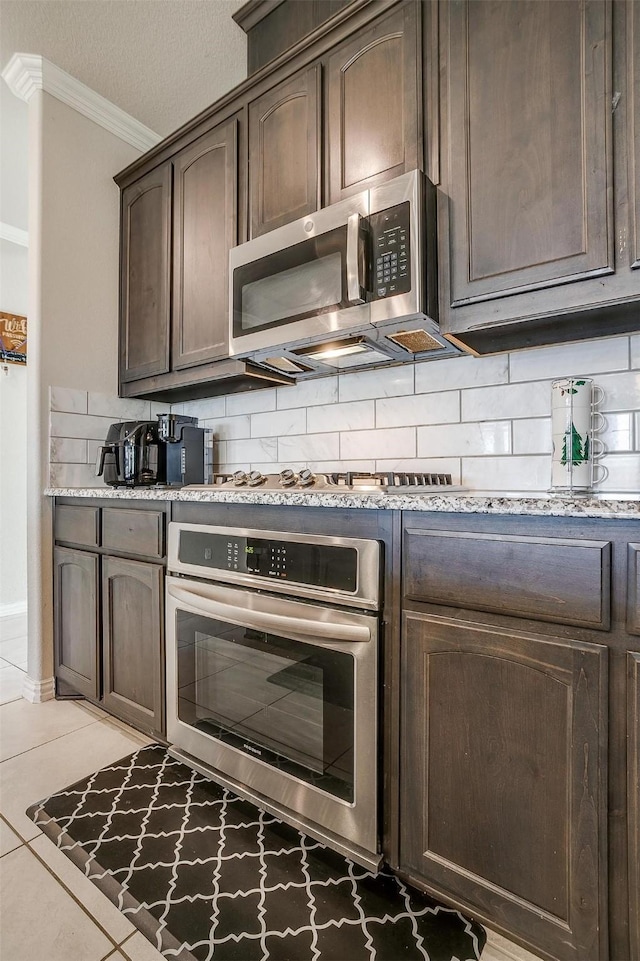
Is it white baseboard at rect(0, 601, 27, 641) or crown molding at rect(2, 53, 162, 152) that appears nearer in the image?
crown molding at rect(2, 53, 162, 152)

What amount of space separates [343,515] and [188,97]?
232 centimetres

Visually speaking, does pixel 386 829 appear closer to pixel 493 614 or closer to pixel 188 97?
pixel 493 614

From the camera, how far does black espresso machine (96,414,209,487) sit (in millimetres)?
2105

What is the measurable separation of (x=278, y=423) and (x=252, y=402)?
205mm

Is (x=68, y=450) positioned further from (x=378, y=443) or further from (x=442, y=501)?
(x=442, y=501)

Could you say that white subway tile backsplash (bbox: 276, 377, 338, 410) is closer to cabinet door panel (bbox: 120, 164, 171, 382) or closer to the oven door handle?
cabinet door panel (bbox: 120, 164, 171, 382)

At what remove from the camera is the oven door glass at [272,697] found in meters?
1.11

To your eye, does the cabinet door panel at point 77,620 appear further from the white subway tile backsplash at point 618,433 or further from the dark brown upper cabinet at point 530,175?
the white subway tile backsplash at point 618,433

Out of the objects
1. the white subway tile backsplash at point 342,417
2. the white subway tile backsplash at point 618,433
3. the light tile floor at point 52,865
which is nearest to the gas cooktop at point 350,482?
the white subway tile backsplash at point 342,417

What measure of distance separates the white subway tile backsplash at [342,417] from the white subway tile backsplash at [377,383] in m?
0.03

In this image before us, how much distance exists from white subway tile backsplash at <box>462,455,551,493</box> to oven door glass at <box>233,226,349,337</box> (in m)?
0.69

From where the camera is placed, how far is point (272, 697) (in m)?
1.28

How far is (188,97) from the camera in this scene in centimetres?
224

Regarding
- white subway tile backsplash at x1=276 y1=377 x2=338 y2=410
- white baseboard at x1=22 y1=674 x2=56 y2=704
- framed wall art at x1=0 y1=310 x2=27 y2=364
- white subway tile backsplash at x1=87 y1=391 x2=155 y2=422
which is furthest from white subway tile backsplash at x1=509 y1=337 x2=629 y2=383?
framed wall art at x1=0 y1=310 x2=27 y2=364
